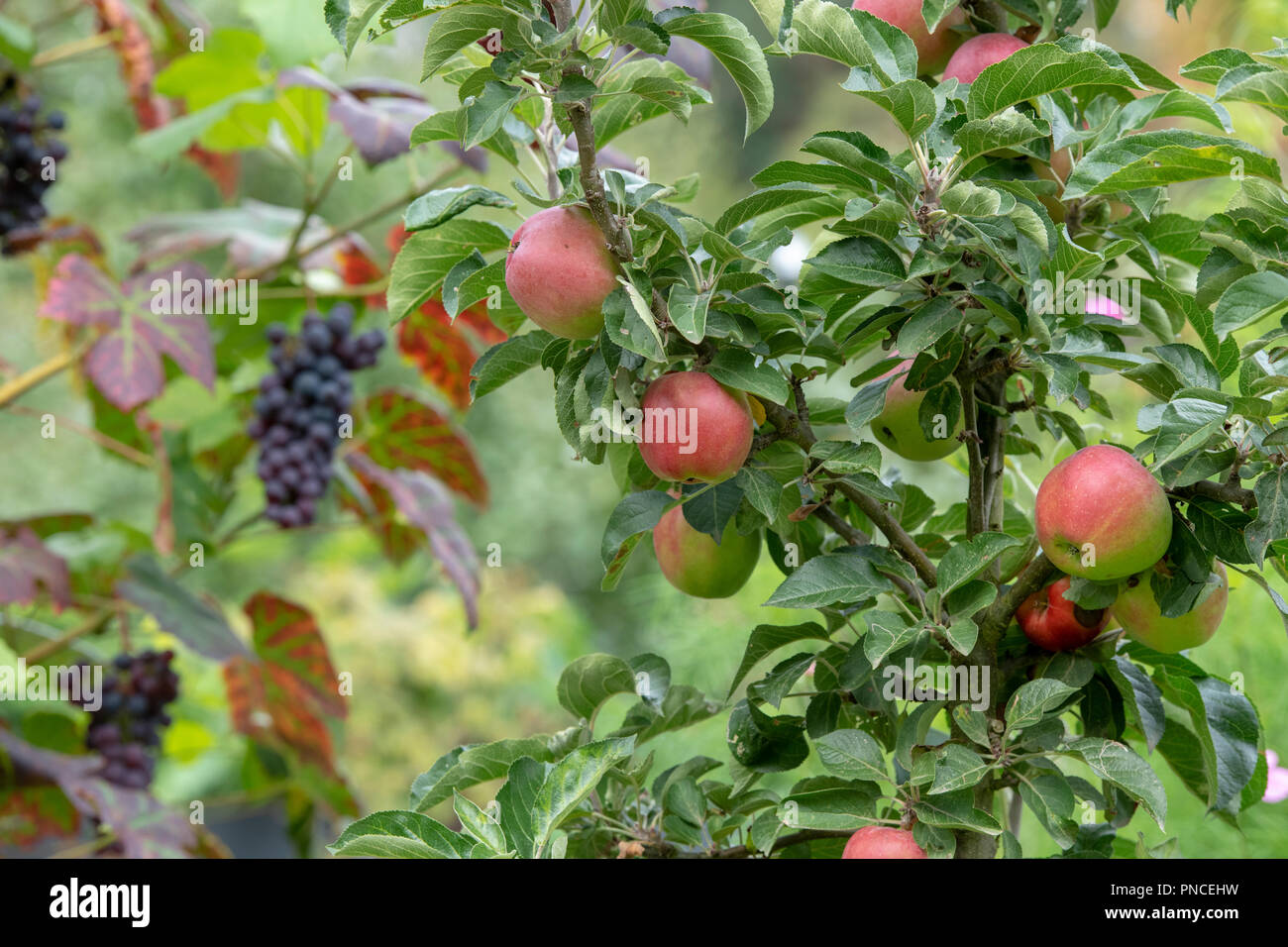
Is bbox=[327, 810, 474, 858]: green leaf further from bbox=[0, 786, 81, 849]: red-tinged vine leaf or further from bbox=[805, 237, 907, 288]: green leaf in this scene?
bbox=[0, 786, 81, 849]: red-tinged vine leaf

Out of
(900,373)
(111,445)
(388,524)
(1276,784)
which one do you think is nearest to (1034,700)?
(900,373)

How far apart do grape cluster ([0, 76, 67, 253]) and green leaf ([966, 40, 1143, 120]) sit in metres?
0.83

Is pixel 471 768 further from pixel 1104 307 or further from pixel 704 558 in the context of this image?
pixel 1104 307

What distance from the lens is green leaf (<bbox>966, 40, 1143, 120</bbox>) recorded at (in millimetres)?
387

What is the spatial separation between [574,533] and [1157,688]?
2.42m

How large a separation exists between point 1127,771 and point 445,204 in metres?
0.33

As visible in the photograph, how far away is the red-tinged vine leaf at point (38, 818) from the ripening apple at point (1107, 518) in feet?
2.89

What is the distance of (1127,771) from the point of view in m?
0.39

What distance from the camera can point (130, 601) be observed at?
84cm

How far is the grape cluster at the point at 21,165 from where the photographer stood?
3.07 feet

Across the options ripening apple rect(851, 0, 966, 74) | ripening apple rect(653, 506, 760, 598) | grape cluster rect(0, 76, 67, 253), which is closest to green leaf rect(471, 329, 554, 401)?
ripening apple rect(653, 506, 760, 598)

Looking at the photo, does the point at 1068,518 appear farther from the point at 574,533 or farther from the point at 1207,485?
the point at 574,533
